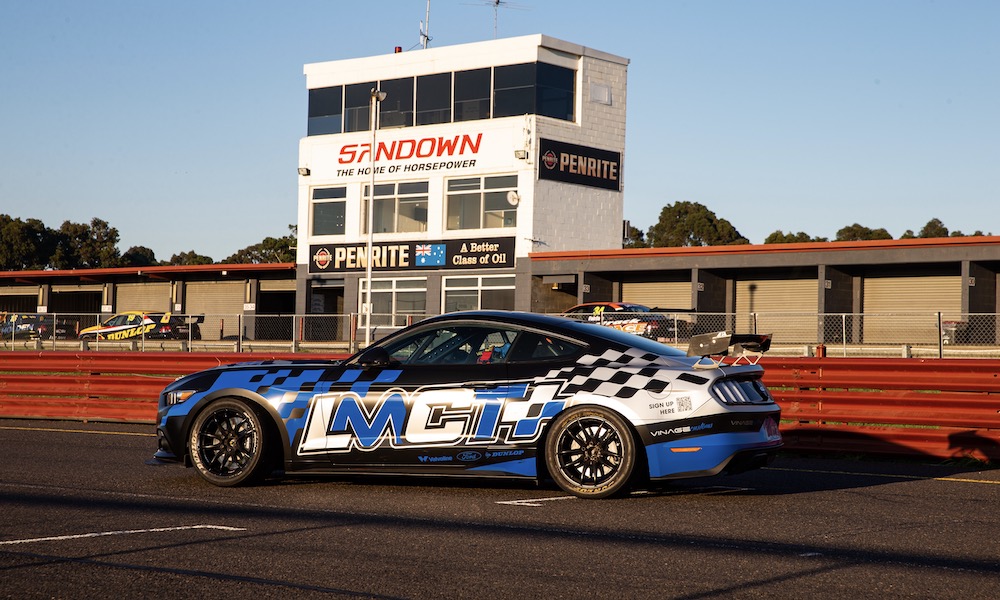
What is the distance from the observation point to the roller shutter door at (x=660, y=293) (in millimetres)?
38812

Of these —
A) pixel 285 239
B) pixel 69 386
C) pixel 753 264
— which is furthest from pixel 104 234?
pixel 69 386

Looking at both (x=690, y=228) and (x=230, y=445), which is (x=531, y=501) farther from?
(x=690, y=228)

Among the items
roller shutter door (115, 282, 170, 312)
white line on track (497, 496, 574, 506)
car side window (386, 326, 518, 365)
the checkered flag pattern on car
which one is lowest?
white line on track (497, 496, 574, 506)

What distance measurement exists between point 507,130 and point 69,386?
24313 millimetres

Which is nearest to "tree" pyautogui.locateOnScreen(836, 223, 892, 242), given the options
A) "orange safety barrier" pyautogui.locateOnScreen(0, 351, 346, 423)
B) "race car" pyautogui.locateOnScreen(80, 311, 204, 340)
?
"race car" pyautogui.locateOnScreen(80, 311, 204, 340)

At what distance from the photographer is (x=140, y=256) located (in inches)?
4761

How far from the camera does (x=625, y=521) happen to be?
7176mm

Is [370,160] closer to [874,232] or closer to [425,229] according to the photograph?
[425,229]

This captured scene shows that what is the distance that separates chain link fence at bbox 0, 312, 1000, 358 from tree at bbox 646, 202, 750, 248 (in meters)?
58.8

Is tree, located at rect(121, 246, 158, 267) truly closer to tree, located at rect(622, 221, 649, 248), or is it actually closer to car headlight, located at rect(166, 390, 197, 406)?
tree, located at rect(622, 221, 649, 248)

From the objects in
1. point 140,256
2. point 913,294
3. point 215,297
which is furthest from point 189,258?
point 913,294

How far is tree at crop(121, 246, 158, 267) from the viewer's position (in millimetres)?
117169

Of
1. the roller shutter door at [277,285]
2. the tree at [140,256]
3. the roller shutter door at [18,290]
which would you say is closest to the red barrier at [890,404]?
the roller shutter door at [277,285]

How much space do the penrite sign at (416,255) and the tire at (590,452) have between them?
30.7 metres
